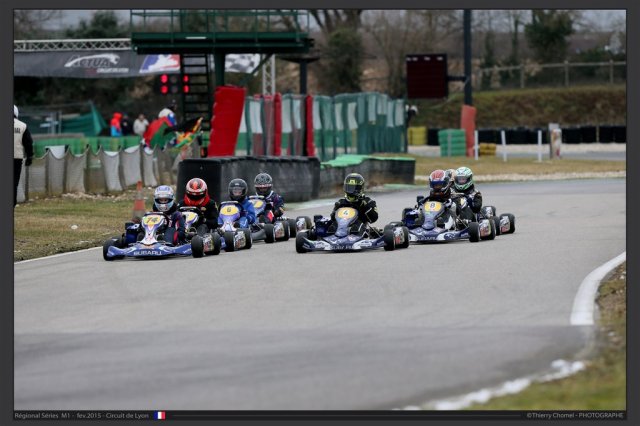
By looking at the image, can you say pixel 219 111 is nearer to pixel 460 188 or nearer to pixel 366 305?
pixel 460 188

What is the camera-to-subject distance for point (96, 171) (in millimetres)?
29359

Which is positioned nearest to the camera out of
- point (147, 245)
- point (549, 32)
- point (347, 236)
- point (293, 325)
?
point (293, 325)

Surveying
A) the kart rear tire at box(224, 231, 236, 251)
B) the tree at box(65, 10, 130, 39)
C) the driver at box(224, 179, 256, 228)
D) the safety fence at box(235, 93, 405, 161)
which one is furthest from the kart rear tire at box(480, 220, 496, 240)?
the tree at box(65, 10, 130, 39)

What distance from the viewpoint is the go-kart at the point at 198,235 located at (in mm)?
17031

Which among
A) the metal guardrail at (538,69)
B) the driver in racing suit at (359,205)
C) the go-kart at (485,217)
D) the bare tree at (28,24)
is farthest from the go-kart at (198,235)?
the bare tree at (28,24)

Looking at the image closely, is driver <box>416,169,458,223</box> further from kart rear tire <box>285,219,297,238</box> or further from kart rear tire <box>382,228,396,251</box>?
kart rear tire <box>285,219,297,238</box>

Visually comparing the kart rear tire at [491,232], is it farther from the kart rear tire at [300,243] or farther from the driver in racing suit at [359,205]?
the kart rear tire at [300,243]

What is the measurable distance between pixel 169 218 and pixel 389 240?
8.69 feet

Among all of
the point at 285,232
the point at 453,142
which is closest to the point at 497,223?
the point at 285,232

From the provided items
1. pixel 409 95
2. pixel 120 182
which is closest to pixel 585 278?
pixel 120 182

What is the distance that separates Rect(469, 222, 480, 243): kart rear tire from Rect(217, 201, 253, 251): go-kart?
2.81 meters

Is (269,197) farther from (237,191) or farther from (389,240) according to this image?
(389,240)

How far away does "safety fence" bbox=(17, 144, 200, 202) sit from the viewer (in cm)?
2717

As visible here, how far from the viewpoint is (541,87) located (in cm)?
7312
